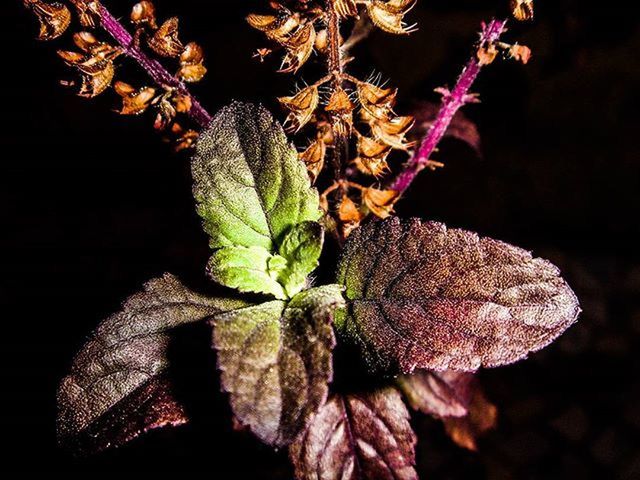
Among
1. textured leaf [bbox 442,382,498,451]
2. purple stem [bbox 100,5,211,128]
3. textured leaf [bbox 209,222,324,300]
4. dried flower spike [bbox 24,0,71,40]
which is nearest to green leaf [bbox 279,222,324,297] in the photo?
textured leaf [bbox 209,222,324,300]

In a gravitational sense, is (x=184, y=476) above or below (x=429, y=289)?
below

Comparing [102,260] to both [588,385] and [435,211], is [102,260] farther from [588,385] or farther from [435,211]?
[588,385]

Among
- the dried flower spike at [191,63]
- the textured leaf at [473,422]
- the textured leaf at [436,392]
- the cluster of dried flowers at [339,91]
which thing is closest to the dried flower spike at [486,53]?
the cluster of dried flowers at [339,91]

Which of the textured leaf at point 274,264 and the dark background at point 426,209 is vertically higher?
the textured leaf at point 274,264

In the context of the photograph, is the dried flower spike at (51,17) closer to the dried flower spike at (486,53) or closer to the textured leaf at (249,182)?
the textured leaf at (249,182)

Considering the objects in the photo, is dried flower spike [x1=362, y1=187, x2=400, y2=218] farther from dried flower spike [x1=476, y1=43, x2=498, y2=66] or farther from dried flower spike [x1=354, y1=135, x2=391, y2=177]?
dried flower spike [x1=476, y1=43, x2=498, y2=66]

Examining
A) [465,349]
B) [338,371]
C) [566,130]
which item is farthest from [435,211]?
[465,349]
